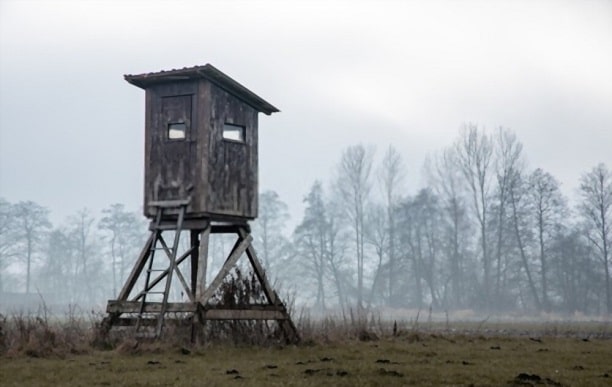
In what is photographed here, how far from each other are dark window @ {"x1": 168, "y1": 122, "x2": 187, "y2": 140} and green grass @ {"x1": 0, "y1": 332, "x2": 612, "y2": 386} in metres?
5.65

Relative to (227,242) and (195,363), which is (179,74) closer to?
(195,363)

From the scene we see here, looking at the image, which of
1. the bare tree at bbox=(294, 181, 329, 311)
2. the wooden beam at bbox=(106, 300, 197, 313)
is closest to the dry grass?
the wooden beam at bbox=(106, 300, 197, 313)

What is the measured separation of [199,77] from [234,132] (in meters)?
1.88

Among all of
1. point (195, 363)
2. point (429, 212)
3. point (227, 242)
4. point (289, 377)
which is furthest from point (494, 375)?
point (227, 242)

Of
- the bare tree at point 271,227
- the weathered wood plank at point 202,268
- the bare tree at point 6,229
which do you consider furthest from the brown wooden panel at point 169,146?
the bare tree at point 6,229

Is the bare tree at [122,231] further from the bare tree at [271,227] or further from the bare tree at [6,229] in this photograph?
the bare tree at [271,227]

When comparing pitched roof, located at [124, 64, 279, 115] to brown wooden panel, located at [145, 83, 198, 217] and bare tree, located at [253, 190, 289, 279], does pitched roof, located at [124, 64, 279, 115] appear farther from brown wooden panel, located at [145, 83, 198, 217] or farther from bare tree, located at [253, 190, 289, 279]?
bare tree, located at [253, 190, 289, 279]

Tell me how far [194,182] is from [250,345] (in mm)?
4396

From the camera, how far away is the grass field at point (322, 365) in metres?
10.9

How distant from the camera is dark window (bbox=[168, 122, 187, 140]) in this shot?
58.8 feet

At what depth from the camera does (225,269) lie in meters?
17.3

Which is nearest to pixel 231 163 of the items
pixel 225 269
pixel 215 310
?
pixel 225 269

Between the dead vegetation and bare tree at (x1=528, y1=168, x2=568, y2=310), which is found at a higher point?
bare tree at (x1=528, y1=168, x2=568, y2=310)

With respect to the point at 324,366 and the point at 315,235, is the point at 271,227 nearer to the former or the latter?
the point at 315,235
